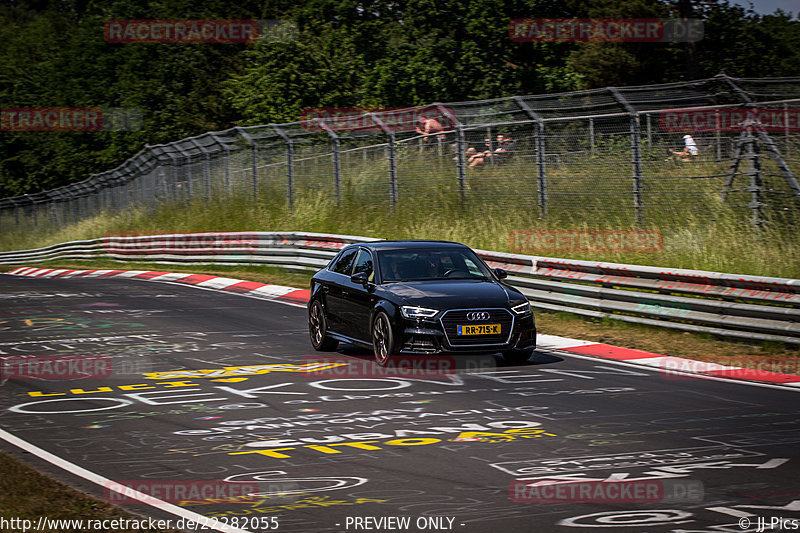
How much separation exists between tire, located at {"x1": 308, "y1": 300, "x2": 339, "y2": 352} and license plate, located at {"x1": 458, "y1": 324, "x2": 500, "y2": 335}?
256cm

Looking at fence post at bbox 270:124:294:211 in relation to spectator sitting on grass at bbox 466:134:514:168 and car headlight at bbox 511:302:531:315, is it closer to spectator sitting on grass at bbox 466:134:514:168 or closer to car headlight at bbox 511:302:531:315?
spectator sitting on grass at bbox 466:134:514:168

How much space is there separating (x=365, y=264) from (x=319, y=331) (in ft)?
3.91

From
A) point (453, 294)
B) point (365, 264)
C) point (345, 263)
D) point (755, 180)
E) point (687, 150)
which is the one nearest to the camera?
Result: point (453, 294)

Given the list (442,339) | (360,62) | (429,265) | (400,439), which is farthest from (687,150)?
(360,62)

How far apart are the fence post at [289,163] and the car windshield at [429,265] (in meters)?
16.8

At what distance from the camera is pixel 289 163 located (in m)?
29.8

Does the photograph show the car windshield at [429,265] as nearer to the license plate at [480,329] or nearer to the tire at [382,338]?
the tire at [382,338]

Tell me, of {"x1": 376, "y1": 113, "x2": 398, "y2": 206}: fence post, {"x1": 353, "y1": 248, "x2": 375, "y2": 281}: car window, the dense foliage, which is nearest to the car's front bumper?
{"x1": 353, "y1": 248, "x2": 375, "y2": 281}: car window

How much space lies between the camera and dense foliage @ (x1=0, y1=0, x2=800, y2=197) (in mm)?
43625

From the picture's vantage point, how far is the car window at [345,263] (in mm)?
13906

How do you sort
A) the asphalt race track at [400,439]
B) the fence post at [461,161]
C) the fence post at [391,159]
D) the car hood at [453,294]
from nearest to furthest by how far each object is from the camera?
1. the asphalt race track at [400,439]
2. the car hood at [453,294]
3. the fence post at [461,161]
4. the fence post at [391,159]

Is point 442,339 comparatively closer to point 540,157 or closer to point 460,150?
point 540,157

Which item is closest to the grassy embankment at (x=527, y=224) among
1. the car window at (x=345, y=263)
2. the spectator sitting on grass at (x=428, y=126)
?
the spectator sitting on grass at (x=428, y=126)

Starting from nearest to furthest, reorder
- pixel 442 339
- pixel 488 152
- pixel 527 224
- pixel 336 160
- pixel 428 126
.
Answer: pixel 442 339 → pixel 527 224 → pixel 488 152 → pixel 428 126 → pixel 336 160
